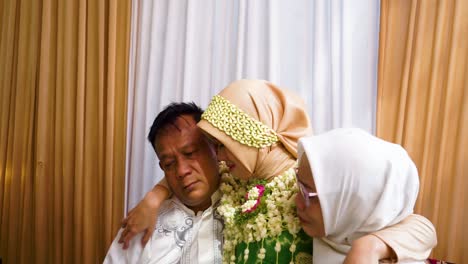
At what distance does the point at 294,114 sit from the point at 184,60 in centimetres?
84

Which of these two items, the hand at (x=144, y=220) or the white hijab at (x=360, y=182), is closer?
the white hijab at (x=360, y=182)

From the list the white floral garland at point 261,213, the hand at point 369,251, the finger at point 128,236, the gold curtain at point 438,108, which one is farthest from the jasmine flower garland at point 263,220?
the gold curtain at point 438,108

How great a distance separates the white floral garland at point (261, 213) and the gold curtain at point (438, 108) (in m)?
0.57

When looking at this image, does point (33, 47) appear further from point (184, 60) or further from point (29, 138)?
point (184, 60)

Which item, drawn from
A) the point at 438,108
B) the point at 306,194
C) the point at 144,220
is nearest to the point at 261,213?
the point at 306,194

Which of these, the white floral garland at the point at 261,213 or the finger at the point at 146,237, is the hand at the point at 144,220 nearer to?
the finger at the point at 146,237

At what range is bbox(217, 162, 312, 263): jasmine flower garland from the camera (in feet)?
4.09

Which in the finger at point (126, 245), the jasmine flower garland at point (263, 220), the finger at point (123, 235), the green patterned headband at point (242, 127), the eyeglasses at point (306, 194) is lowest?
the finger at point (126, 245)

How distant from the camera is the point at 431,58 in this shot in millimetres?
1555

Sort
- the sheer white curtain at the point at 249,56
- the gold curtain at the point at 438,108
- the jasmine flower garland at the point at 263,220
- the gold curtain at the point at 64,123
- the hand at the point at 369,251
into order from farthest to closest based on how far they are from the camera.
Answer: the gold curtain at the point at 64,123 < the sheer white curtain at the point at 249,56 < the gold curtain at the point at 438,108 < the jasmine flower garland at the point at 263,220 < the hand at the point at 369,251

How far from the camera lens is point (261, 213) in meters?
1.30

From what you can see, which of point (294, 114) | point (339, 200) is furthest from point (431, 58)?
point (339, 200)

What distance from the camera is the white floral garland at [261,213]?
49.3 inches

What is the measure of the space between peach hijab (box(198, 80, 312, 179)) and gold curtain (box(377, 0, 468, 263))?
1.60 ft
